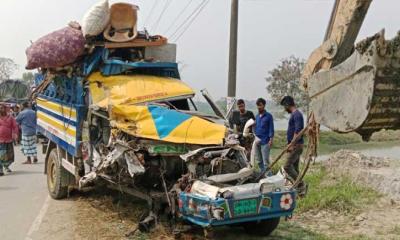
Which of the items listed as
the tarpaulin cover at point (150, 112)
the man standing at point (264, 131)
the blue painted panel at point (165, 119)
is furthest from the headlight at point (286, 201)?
the man standing at point (264, 131)

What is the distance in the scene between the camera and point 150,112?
7.18 meters

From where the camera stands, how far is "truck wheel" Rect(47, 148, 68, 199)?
30.8ft

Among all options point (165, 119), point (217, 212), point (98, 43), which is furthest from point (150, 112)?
point (98, 43)

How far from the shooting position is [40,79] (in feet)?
35.9

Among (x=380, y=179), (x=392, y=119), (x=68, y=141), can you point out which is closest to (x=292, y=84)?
(x=380, y=179)

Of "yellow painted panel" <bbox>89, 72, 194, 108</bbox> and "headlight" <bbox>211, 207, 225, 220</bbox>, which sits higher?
"yellow painted panel" <bbox>89, 72, 194, 108</bbox>

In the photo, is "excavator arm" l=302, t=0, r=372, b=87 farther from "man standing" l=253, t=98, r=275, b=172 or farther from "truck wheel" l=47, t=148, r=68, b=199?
"man standing" l=253, t=98, r=275, b=172

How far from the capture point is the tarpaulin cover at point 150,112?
683 centimetres

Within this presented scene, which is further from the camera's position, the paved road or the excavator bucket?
the paved road

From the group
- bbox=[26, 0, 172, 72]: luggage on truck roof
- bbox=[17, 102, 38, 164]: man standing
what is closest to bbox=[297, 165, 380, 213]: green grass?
bbox=[26, 0, 172, 72]: luggage on truck roof

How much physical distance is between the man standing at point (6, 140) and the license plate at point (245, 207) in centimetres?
906

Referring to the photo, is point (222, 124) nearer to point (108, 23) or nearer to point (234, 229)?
point (234, 229)

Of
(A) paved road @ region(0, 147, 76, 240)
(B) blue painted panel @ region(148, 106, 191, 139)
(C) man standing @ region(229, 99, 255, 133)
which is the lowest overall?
(A) paved road @ region(0, 147, 76, 240)

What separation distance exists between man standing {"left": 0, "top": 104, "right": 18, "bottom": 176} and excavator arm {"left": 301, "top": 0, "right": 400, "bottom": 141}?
37.6ft
